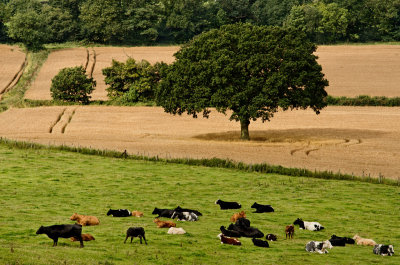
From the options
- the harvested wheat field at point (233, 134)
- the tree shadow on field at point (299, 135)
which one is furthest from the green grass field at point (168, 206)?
the tree shadow on field at point (299, 135)

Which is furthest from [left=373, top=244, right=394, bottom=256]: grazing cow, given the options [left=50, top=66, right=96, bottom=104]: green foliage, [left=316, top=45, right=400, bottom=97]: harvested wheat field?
[left=316, top=45, right=400, bottom=97]: harvested wheat field

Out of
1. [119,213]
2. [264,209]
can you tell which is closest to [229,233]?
[119,213]

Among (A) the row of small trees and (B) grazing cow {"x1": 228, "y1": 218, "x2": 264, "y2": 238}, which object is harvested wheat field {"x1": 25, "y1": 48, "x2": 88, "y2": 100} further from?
(B) grazing cow {"x1": 228, "y1": 218, "x2": 264, "y2": 238}

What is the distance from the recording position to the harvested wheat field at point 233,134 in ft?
199

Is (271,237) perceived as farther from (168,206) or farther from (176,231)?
(168,206)

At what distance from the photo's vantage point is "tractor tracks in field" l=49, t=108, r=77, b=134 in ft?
273

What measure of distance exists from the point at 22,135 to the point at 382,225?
54.0m

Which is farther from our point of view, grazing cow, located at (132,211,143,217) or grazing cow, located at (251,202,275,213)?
grazing cow, located at (251,202,275,213)

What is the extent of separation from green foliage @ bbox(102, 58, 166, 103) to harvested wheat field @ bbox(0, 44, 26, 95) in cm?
2255

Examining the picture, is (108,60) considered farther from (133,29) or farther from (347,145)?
(347,145)

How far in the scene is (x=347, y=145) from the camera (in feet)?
233

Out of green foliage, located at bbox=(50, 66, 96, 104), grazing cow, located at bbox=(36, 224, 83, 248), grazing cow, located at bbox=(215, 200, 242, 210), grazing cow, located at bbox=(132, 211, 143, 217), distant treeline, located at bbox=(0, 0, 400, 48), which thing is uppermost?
distant treeline, located at bbox=(0, 0, 400, 48)

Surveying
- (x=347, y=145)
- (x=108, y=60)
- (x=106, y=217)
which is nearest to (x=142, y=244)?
(x=106, y=217)

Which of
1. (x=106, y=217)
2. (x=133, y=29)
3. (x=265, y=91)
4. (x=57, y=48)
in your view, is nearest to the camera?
(x=106, y=217)
